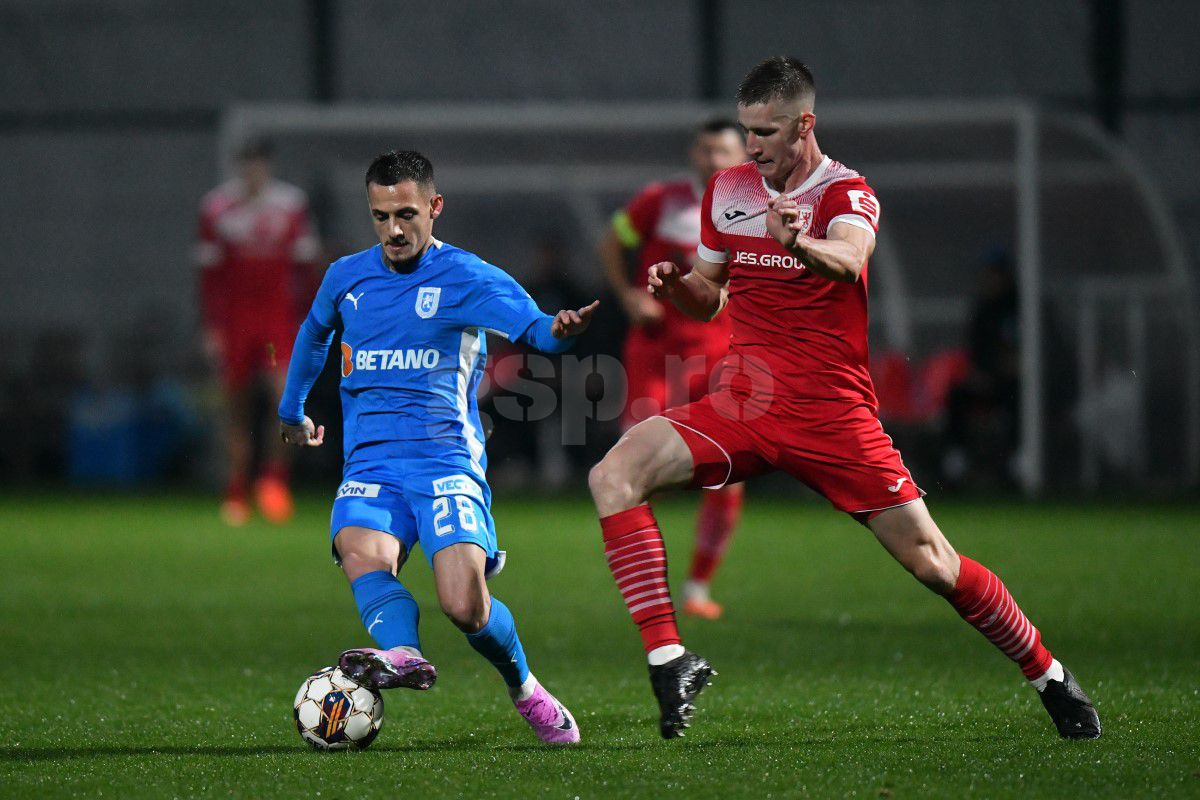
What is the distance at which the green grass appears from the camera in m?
4.20

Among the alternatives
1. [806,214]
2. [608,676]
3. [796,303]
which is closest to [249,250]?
[608,676]

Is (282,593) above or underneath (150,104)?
underneath

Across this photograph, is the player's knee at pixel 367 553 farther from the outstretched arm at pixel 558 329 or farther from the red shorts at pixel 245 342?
the red shorts at pixel 245 342

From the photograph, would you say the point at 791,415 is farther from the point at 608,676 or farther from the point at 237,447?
the point at 237,447


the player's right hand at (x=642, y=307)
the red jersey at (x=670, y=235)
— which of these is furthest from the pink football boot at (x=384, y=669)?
the red jersey at (x=670, y=235)

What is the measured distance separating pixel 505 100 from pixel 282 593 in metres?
9.44

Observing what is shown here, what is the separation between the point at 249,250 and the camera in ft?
38.8

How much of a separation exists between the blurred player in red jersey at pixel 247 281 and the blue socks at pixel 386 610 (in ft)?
23.7

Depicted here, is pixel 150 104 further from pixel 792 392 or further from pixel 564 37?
pixel 792 392

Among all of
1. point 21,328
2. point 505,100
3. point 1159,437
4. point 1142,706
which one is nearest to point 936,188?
point 1159,437

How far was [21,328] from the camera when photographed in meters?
17.2

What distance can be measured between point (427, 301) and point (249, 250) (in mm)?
7144

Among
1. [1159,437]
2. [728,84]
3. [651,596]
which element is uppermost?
[728,84]

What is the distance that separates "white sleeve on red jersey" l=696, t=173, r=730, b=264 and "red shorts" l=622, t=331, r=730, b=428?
2.89 m
